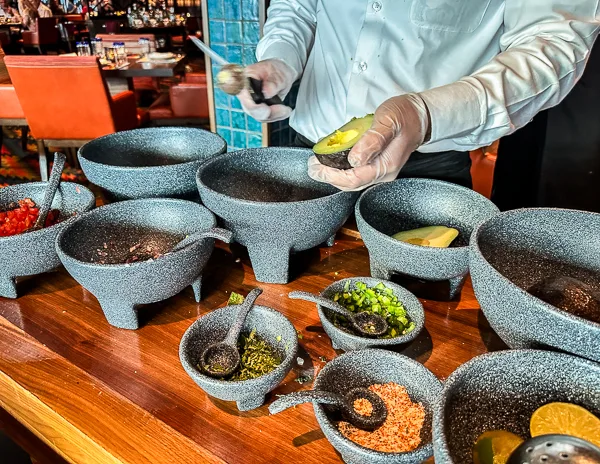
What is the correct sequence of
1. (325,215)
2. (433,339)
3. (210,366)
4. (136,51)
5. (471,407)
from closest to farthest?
(471,407) → (210,366) → (433,339) → (325,215) → (136,51)

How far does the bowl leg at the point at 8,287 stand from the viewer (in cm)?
108

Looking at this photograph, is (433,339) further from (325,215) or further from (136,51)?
(136,51)

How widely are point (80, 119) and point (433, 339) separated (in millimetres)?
3610

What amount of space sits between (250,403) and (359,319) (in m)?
0.26

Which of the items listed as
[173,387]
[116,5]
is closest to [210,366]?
[173,387]

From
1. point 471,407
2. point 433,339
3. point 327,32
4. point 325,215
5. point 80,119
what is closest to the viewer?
point 471,407

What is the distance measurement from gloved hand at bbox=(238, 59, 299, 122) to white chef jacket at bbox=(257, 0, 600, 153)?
8 cm

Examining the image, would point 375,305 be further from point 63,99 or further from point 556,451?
point 63,99

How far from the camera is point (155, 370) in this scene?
0.91 meters

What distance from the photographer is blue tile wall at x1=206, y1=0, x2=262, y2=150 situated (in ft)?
9.12

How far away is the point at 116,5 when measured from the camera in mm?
10312

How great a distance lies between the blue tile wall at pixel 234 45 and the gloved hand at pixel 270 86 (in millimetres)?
1530

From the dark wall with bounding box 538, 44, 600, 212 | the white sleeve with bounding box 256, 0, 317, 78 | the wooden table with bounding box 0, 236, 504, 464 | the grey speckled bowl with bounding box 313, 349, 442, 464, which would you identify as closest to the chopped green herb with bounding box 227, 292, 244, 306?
the wooden table with bounding box 0, 236, 504, 464

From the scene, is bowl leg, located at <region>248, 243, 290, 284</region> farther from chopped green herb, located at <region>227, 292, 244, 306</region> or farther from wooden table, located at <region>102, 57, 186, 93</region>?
wooden table, located at <region>102, 57, 186, 93</region>
